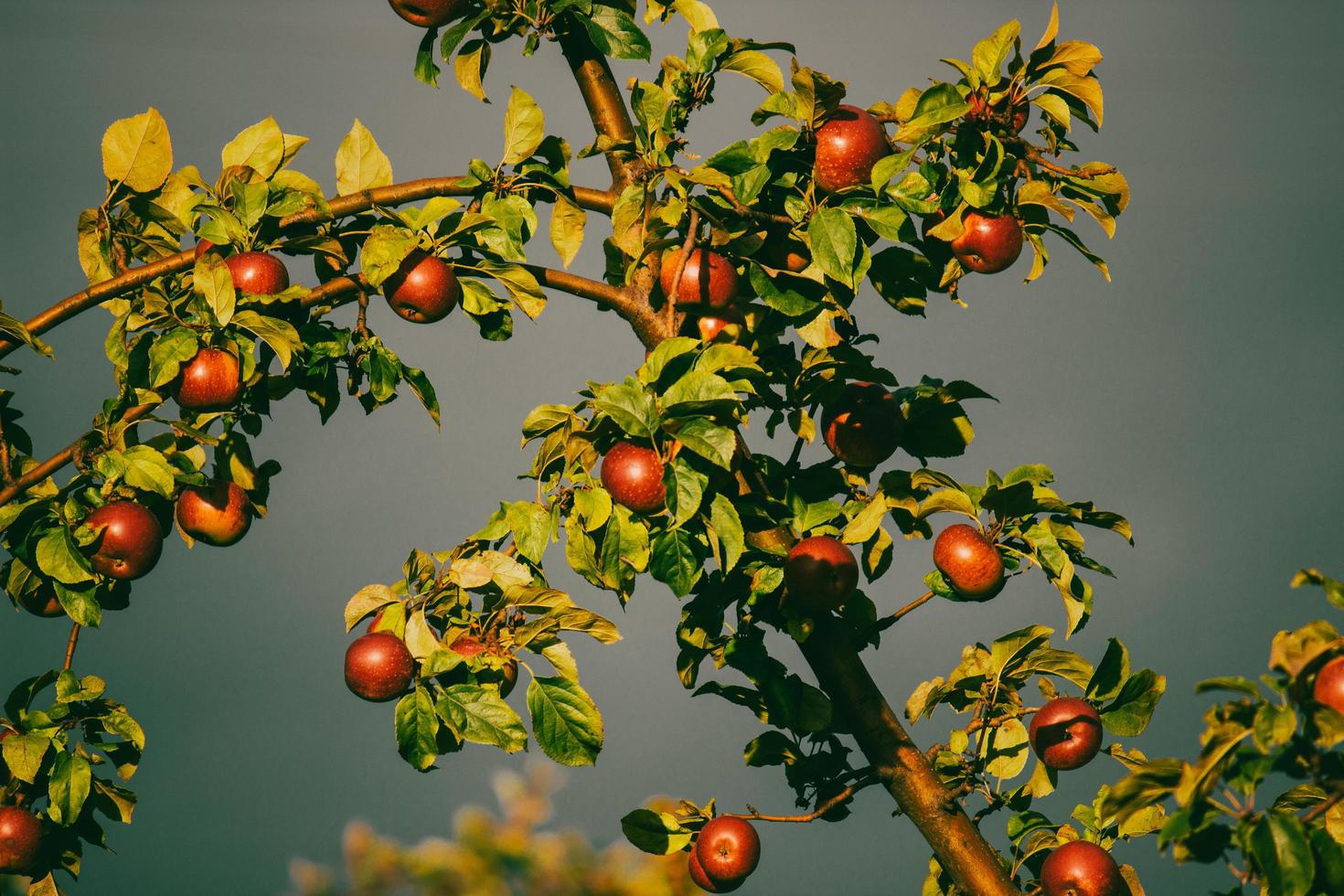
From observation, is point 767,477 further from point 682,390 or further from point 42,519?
point 42,519

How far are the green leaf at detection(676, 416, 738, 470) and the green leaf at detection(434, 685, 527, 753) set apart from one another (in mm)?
710

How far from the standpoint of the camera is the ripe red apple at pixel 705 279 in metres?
3.15

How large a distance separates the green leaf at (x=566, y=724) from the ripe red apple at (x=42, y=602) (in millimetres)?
1205

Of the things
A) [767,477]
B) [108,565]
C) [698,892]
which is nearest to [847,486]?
[767,477]

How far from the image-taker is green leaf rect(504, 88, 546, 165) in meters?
3.34

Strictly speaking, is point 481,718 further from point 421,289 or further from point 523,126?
point 523,126

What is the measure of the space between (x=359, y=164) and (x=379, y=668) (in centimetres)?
125

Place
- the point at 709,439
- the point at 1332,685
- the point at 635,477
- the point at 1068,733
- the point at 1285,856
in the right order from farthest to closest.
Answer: the point at 1068,733 → the point at 635,477 → the point at 709,439 → the point at 1332,685 → the point at 1285,856

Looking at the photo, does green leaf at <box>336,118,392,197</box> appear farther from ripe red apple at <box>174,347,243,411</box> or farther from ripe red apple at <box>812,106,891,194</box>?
ripe red apple at <box>812,106,891,194</box>

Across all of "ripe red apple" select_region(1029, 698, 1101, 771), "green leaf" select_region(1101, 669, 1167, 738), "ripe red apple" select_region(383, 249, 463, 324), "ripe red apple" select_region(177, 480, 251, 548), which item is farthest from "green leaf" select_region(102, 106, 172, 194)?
"green leaf" select_region(1101, 669, 1167, 738)

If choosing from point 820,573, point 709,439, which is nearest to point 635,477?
point 709,439

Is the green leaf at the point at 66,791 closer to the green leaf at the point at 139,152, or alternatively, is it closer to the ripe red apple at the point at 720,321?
the green leaf at the point at 139,152

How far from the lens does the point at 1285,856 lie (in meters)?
2.13

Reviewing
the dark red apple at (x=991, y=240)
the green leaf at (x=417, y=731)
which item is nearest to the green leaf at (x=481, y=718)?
the green leaf at (x=417, y=731)
